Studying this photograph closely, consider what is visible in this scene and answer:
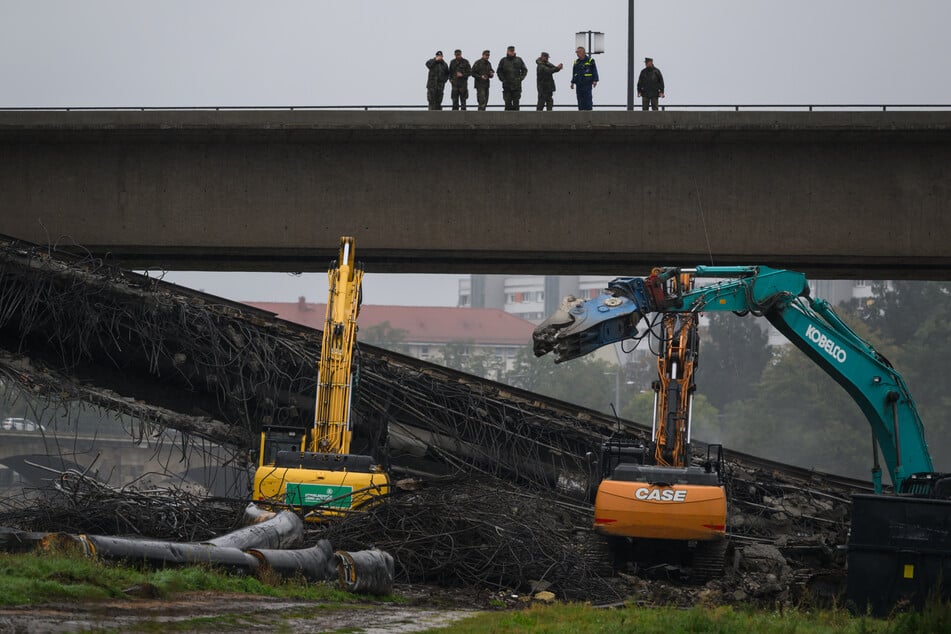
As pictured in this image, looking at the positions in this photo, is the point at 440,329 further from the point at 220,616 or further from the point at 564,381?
the point at 220,616

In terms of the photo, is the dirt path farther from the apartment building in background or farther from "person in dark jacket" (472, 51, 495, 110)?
the apartment building in background

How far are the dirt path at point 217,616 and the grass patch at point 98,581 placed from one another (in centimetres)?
17

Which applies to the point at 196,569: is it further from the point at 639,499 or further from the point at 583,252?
the point at 583,252

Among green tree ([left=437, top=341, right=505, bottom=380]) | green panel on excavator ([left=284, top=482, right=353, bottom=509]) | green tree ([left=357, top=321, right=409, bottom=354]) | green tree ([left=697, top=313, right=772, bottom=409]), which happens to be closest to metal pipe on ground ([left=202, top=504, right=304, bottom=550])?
green panel on excavator ([left=284, top=482, right=353, bottom=509])

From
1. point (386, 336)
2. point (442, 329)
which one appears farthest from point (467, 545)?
point (442, 329)

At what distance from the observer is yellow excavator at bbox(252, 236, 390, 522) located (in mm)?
17344

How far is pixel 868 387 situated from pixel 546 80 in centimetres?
1171

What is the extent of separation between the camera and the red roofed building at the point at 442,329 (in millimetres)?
148650

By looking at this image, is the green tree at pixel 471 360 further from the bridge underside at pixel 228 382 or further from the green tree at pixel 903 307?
the bridge underside at pixel 228 382

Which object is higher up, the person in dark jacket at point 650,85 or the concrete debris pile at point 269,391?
the person in dark jacket at point 650,85

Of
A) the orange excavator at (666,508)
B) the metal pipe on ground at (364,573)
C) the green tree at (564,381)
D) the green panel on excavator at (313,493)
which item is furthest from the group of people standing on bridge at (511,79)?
the green tree at (564,381)

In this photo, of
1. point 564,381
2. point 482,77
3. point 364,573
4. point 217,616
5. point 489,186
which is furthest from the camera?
point 564,381

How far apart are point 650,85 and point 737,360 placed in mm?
97834

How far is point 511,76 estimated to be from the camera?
27812 mm
